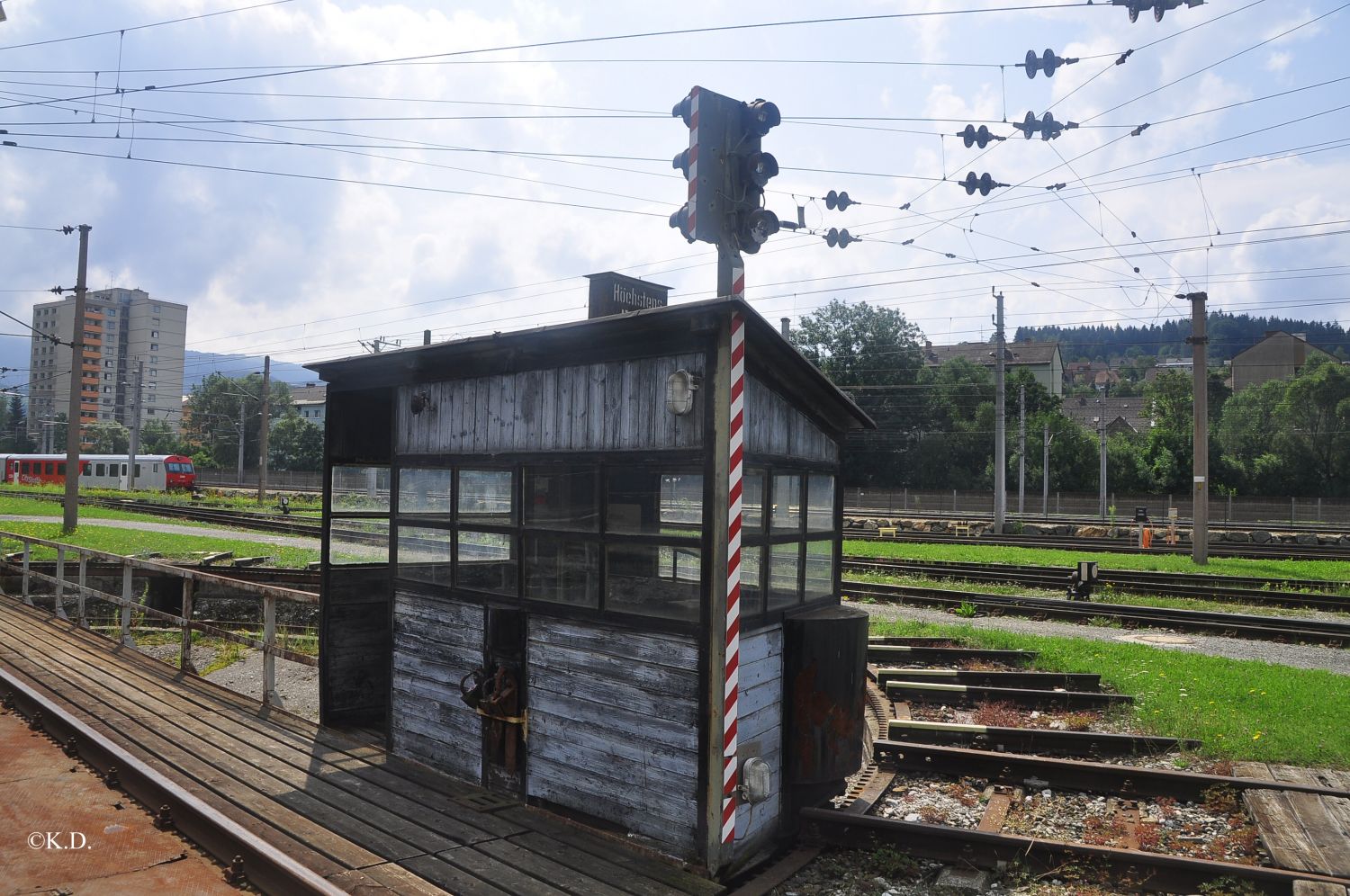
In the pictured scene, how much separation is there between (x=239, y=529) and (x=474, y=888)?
30.9m

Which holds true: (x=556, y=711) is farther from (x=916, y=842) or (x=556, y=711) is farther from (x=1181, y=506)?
(x=1181, y=506)

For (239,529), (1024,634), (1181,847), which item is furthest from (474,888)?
(239,529)

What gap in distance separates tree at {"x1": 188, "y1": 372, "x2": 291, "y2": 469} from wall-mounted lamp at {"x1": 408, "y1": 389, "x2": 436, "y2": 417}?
85.8m

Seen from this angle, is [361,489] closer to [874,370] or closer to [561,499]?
[561,499]

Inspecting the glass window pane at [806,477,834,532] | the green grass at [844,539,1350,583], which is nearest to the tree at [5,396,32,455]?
the green grass at [844,539,1350,583]

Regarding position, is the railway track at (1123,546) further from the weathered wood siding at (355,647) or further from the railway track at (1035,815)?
the weathered wood siding at (355,647)

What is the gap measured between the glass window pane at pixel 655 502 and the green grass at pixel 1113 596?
47.9 ft

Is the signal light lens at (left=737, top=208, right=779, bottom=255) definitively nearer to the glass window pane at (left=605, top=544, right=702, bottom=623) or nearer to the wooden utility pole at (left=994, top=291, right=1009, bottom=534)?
the glass window pane at (left=605, top=544, right=702, bottom=623)

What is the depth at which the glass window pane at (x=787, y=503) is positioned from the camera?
241 inches

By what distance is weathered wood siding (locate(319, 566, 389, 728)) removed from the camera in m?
8.23

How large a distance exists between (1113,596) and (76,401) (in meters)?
30.7

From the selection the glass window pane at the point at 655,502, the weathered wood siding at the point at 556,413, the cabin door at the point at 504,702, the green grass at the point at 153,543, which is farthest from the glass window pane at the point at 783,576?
the green grass at the point at 153,543

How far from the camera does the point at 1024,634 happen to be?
14359mm

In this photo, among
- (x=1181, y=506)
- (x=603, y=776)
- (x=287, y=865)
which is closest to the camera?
(x=287, y=865)
